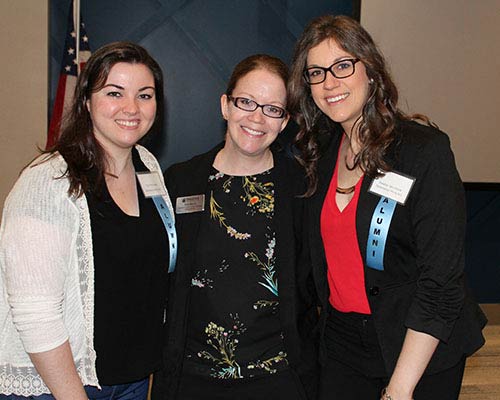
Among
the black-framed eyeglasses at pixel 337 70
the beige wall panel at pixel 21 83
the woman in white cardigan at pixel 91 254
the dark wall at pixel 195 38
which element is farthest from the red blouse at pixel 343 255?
the beige wall panel at pixel 21 83

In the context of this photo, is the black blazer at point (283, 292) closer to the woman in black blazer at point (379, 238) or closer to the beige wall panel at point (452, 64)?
the woman in black blazer at point (379, 238)

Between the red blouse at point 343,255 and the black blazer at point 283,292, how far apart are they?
0.14 m

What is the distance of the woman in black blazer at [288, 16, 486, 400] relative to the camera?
5.62 ft

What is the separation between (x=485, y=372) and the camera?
14.4ft

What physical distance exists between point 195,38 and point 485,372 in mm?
3608

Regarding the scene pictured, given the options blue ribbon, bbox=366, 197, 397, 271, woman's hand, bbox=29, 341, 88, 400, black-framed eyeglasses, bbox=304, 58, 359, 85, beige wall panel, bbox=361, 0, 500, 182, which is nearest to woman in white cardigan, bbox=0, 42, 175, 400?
woman's hand, bbox=29, 341, 88, 400

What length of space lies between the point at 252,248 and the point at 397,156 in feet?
2.05

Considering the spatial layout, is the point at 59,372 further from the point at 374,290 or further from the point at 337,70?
the point at 337,70

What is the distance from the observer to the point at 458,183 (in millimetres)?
1704

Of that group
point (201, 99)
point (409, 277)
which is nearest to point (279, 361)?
point (409, 277)

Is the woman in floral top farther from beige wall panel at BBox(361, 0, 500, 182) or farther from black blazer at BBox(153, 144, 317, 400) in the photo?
beige wall panel at BBox(361, 0, 500, 182)

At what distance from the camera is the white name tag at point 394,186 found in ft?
5.72

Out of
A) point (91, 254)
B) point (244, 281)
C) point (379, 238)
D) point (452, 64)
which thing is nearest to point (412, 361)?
point (379, 238)

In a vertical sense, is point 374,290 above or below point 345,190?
below
